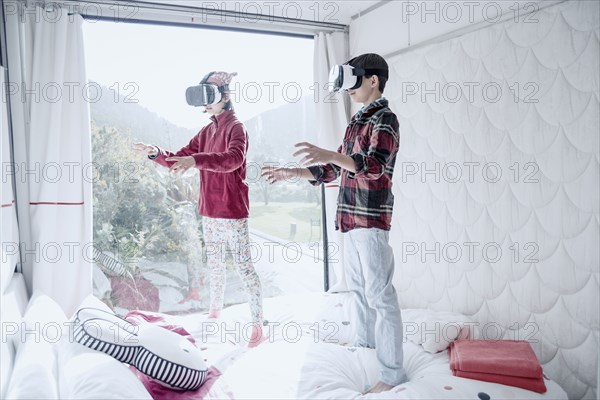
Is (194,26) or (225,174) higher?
(194,26)

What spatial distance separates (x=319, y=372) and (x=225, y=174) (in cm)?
101

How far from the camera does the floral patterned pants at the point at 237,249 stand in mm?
2172

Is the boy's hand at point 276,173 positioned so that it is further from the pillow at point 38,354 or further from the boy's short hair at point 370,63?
the pillow at point 38,354

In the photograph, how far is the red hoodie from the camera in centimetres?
209

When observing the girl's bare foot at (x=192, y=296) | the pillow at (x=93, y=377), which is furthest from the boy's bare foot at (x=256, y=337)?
the pillow at (x=93, y=377)

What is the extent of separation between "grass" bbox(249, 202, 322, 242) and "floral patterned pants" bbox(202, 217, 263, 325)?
2.27ft

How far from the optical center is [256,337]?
212 centimetres

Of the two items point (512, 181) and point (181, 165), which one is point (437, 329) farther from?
point (181, 165)

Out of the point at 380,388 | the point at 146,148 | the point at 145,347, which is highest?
the point at 146,148

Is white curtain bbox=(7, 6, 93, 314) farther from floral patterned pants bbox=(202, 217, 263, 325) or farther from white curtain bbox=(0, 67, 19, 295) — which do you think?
floral patterned pants bbox=(202, 217, 263, 325)

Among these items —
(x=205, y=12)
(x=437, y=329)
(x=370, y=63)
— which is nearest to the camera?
(x=370, y=63)

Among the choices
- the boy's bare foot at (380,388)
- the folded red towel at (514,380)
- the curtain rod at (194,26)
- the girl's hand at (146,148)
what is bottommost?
the boy's bare foot at (380,388)

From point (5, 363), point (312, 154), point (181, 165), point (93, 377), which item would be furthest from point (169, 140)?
point (93, 377)

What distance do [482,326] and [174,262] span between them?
5.70 feet
